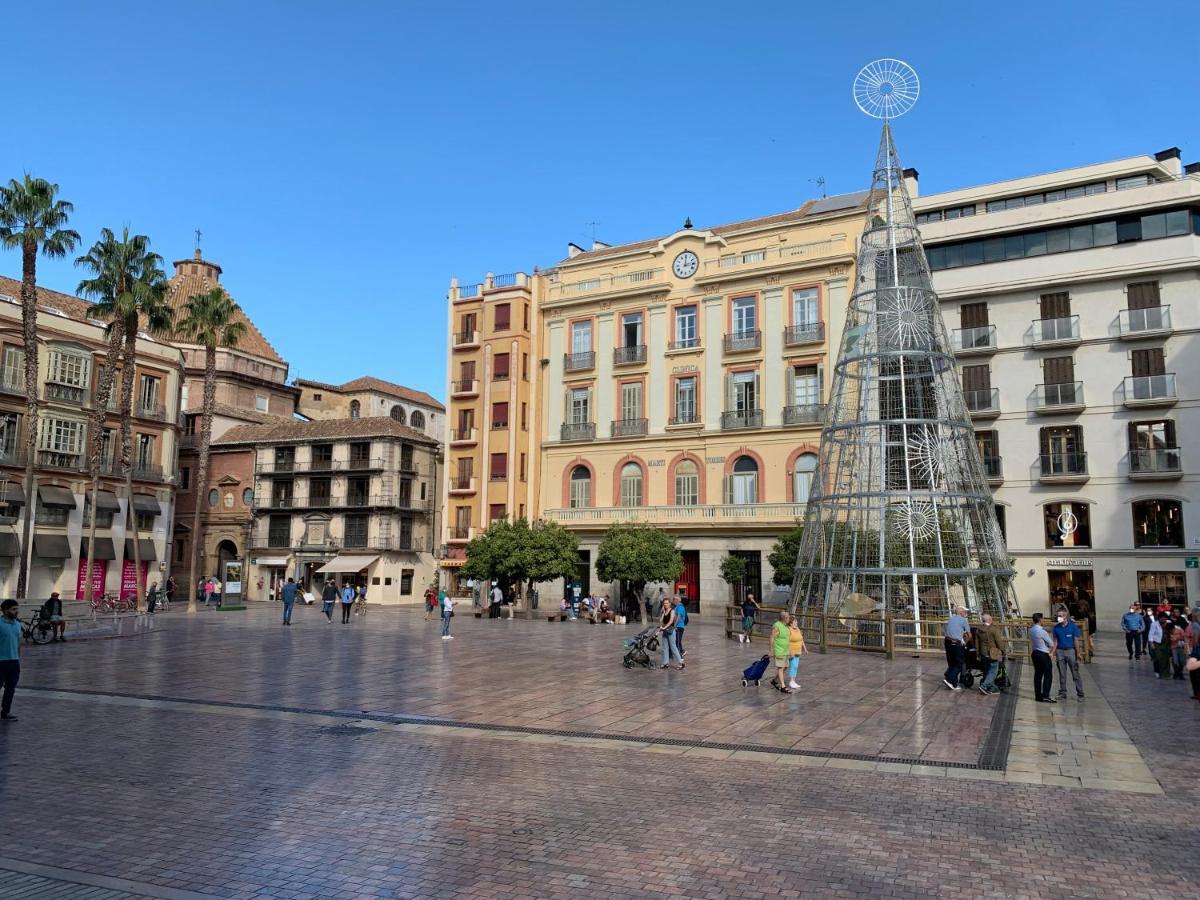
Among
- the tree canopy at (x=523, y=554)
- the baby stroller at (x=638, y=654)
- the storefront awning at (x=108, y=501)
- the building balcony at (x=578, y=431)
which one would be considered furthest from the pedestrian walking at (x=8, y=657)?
the storefront awning at (x=108, y=501)

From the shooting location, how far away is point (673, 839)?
7344 mm

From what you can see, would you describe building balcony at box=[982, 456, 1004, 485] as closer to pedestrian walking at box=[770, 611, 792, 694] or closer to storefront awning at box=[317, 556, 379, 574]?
pedestrian walking at box=[770, 611, 792, 694]

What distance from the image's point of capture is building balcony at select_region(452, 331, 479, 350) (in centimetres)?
4856

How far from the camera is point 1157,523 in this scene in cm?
3419

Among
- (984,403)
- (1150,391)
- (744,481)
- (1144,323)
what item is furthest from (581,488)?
(1144,323)

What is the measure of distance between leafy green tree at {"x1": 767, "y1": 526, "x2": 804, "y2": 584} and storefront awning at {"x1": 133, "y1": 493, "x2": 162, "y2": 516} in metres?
31.2

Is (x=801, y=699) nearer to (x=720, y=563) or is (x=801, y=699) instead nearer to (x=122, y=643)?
(x=122, y=643)

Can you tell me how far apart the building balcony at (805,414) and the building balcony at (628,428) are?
684 centimetres

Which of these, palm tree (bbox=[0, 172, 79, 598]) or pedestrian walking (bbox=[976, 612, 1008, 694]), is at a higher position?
palm tree (bbox=[0, 172, 79, 598])

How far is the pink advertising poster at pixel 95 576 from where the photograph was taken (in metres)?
43.2

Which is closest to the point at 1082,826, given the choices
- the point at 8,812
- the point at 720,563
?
the point at 8,812

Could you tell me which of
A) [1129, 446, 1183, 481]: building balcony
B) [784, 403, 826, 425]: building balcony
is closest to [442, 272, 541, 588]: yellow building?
[784, 403, 826, 425]: building balcony

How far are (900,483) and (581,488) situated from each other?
20806 mm

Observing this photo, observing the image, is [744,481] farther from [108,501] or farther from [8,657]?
[8,657]
